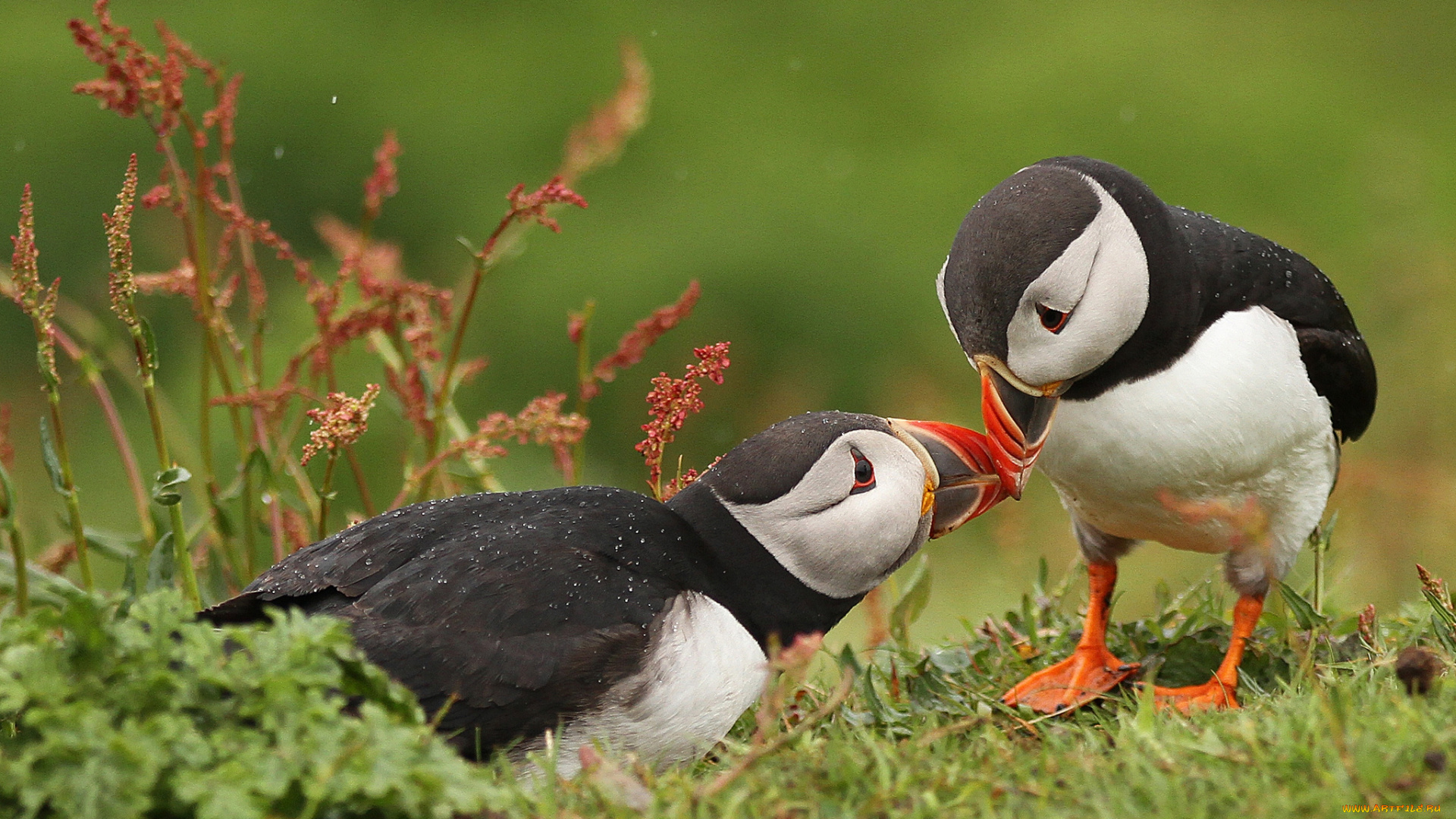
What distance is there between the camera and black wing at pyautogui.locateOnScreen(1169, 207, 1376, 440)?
11.7 ft

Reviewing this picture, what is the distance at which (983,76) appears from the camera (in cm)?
1144

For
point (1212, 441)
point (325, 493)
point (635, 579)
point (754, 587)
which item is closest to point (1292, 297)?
point (1212, 441)

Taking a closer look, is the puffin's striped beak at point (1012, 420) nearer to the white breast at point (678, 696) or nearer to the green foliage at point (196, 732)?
the white breast at point (678, 696)

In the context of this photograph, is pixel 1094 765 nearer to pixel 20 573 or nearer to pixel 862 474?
pixel 862 474

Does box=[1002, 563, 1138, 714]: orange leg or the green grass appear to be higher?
the green grass

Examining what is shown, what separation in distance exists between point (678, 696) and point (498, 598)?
0.41 m

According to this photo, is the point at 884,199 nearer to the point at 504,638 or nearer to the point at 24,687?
the point at 504,638

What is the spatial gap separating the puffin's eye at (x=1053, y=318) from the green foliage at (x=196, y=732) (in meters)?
1.58

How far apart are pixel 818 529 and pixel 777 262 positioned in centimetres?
619

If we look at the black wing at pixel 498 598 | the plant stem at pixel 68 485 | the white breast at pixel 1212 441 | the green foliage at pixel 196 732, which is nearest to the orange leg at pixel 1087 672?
the white breast at pixel 1212 441

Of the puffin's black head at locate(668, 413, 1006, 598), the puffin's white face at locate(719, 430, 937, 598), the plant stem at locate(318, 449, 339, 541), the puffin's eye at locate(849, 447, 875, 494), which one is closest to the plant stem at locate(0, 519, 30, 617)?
the plant stem at locate(318, 449, 339, 541)

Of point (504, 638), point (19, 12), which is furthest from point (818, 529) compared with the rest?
point (19, 12)

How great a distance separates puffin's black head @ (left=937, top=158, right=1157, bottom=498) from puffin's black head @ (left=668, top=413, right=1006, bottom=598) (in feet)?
0.45

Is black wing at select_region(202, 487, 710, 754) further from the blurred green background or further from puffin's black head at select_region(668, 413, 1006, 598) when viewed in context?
the blurred green background
